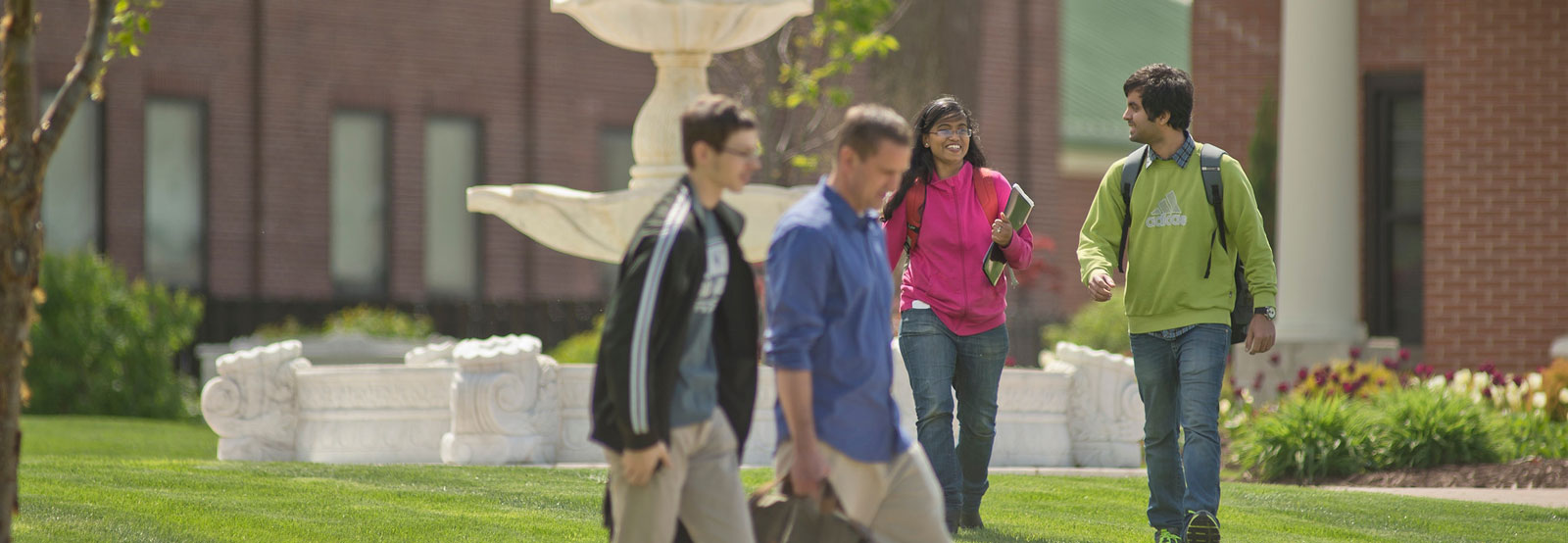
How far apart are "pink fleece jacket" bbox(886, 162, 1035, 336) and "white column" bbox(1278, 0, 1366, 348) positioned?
8568 millimetres

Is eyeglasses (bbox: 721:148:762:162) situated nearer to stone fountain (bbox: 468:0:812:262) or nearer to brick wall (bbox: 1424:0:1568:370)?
stone fountain (bbox: 468:0:812:262)

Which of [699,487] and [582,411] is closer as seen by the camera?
[699,487]

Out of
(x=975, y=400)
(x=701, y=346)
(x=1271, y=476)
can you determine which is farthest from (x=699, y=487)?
(x=1271, y=476)

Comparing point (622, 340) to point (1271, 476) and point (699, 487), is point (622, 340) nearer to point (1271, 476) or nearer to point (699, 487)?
point (699, 487)

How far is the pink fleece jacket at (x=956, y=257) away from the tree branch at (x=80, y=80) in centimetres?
301

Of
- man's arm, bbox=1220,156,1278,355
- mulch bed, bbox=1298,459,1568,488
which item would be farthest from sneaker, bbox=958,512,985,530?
mulch bed, bbox=1298,459,1568,488

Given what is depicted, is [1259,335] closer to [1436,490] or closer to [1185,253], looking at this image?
[1185,253]

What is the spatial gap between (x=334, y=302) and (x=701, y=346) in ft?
57.9

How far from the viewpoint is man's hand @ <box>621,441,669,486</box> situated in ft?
13.5

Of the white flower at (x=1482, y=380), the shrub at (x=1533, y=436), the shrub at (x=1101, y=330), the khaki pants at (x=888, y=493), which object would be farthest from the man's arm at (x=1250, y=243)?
the shrub at (x=1101, y=330)

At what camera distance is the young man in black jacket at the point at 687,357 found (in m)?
4.14

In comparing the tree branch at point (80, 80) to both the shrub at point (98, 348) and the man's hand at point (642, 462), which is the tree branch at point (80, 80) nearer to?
the man's hand at point (642, 462)

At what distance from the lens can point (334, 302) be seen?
69.5ft

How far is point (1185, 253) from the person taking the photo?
21.1 feet
